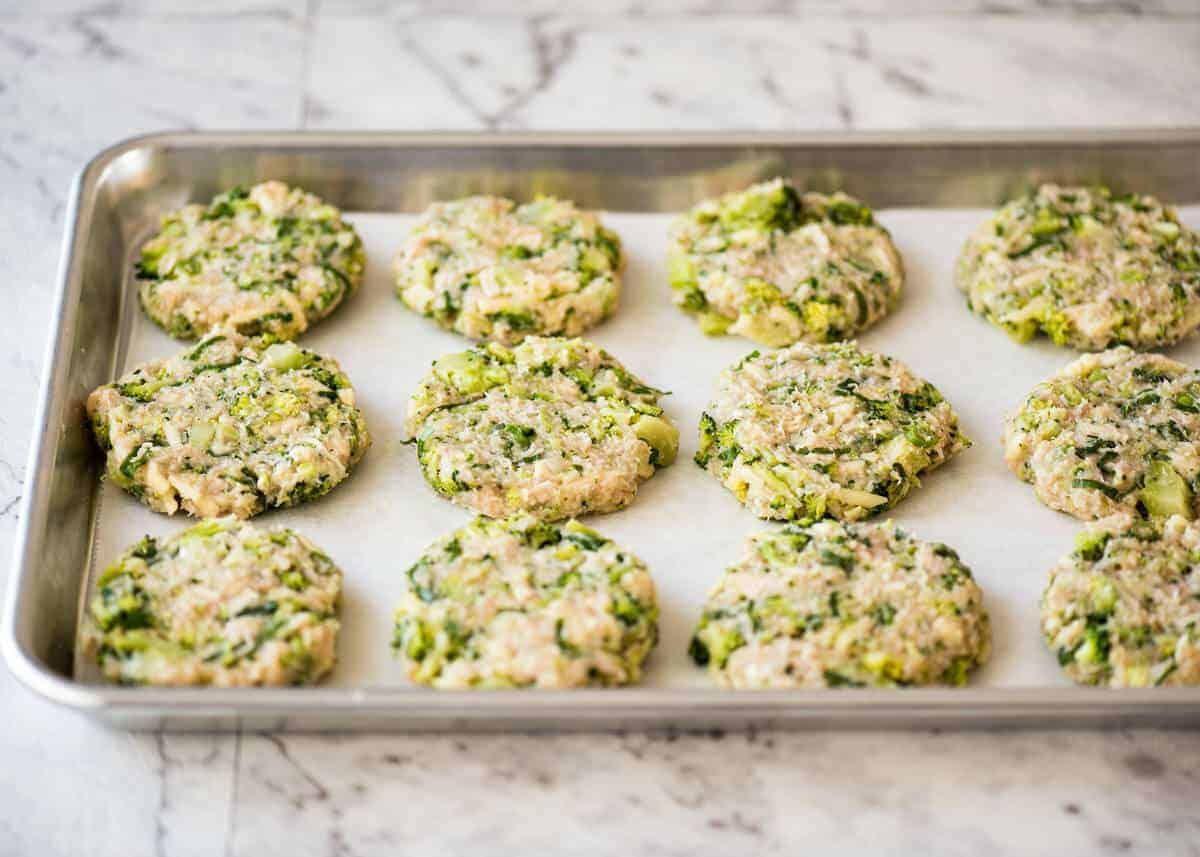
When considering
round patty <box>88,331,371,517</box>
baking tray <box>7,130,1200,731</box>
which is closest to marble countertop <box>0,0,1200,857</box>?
baking tray <box>7,130,1200,731</box>

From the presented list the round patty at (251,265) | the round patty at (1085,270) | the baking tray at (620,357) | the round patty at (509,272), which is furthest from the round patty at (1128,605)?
the round patty at (251,265)

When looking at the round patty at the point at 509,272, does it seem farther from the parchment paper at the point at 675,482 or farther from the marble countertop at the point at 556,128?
the marble countertop at the point at 556,128

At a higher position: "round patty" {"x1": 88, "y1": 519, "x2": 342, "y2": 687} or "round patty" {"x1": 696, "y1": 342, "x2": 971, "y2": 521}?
"round patty" {"x1": 696, "y1": 342, "x2": 971, "y2": 521}

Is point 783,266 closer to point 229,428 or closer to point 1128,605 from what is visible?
point 1128,605

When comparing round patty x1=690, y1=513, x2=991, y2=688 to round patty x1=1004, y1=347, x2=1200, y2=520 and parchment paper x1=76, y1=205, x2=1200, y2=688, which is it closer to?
parchment paper x1=76, y1=205, x2=1200, y2=688

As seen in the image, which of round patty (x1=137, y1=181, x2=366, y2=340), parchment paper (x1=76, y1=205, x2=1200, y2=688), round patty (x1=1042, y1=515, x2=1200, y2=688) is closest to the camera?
round patty (x1=1042, y1=515, x2=1200, y2=688)

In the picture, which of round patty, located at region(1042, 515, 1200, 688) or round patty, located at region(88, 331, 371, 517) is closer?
round patty, located at region(1042, 515, 1200, 688)

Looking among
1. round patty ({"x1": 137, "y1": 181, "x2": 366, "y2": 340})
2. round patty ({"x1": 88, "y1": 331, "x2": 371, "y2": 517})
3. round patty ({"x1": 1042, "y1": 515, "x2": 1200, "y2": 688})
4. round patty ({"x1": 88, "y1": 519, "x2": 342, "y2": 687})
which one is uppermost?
round patty ({"x1": 137, "y1": 181, "x2": 366, "y2": 340})

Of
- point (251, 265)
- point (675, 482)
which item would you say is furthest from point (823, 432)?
point (251, 265)

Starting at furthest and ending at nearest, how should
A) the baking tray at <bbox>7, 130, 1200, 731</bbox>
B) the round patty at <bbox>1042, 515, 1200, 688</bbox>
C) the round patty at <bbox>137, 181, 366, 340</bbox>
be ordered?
the round patty at <bbox>137, 181, 366, 340</bbox>
the round patty at <bbox>1042, 515, 1200, 688</bbox>
the baking tray at <bbox>7, 130, 1200, 731</bbox>
